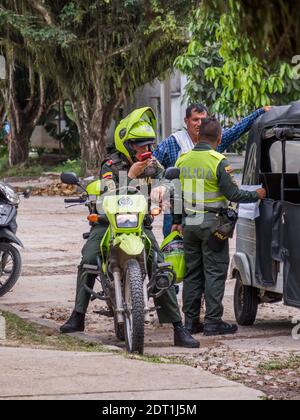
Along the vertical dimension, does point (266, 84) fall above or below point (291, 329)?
above

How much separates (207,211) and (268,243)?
60 cm

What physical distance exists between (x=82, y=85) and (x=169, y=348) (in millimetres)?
20271

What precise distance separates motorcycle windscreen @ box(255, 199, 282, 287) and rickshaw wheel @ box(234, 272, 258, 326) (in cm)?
46

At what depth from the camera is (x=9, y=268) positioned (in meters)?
11.8

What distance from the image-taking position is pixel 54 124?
132 ft

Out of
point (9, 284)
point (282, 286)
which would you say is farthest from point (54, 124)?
point (282, 286)

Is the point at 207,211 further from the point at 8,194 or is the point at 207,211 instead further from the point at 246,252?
the point at 8,194

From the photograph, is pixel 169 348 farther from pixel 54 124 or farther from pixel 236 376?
pixel 54 124

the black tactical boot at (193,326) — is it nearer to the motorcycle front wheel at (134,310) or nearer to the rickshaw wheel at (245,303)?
the rickshaw wheel at (245,303)

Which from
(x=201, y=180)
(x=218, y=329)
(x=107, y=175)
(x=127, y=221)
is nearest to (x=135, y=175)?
(x=107, y=175)

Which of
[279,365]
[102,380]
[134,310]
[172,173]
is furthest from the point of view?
[172,173]

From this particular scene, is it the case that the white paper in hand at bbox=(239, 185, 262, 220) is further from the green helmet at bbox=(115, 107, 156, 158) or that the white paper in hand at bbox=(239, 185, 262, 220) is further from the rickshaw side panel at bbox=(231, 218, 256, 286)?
the green helmet at bbox=(115, 107, 156, 158)

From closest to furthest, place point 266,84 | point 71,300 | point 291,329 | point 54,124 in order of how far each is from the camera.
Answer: point 291,329
point 71,300
point 266,84
point 54,124

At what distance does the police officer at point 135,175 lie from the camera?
910cm
